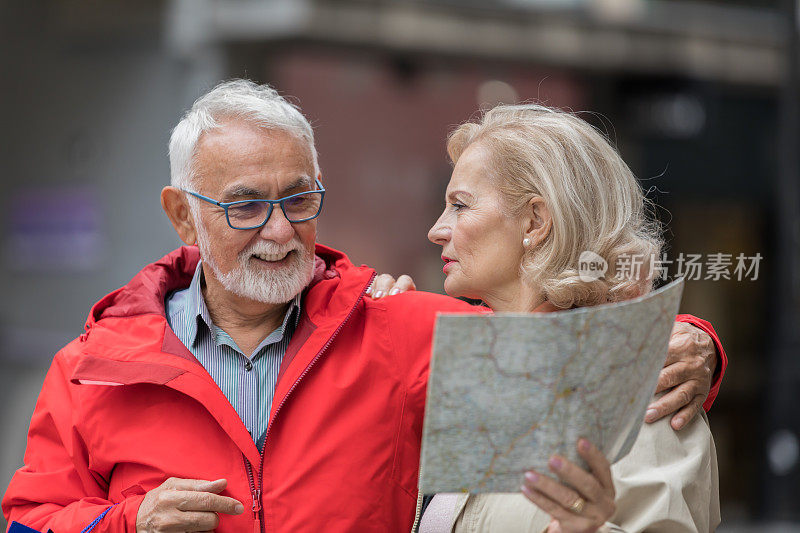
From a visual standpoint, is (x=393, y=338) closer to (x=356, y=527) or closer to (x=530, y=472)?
(x=356, y=527)

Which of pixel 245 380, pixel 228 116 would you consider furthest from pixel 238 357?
pixel 228 116

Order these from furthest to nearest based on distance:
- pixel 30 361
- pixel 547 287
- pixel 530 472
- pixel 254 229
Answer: pixel 30 361 < pixel 254 229 < pixel 547 287 < pixel 530 472

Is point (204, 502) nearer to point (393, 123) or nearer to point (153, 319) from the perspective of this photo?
point (153, 319)

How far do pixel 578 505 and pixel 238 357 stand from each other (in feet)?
3.56

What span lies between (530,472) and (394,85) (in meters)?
4.47

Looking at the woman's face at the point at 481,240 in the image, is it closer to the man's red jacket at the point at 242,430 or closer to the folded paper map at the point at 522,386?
the man's red jacket at the point at 242,430

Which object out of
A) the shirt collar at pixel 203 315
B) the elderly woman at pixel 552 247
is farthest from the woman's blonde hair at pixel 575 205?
the shirt collar at pixel 203 315

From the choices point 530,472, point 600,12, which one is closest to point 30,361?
point 600,12

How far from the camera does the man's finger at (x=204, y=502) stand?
1942mm

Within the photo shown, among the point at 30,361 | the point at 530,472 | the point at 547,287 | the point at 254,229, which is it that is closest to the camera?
the point at 530,472

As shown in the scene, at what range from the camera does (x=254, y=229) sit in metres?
2.29

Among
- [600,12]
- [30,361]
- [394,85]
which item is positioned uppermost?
[600,12]

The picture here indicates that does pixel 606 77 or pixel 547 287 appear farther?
pixel 606 77
